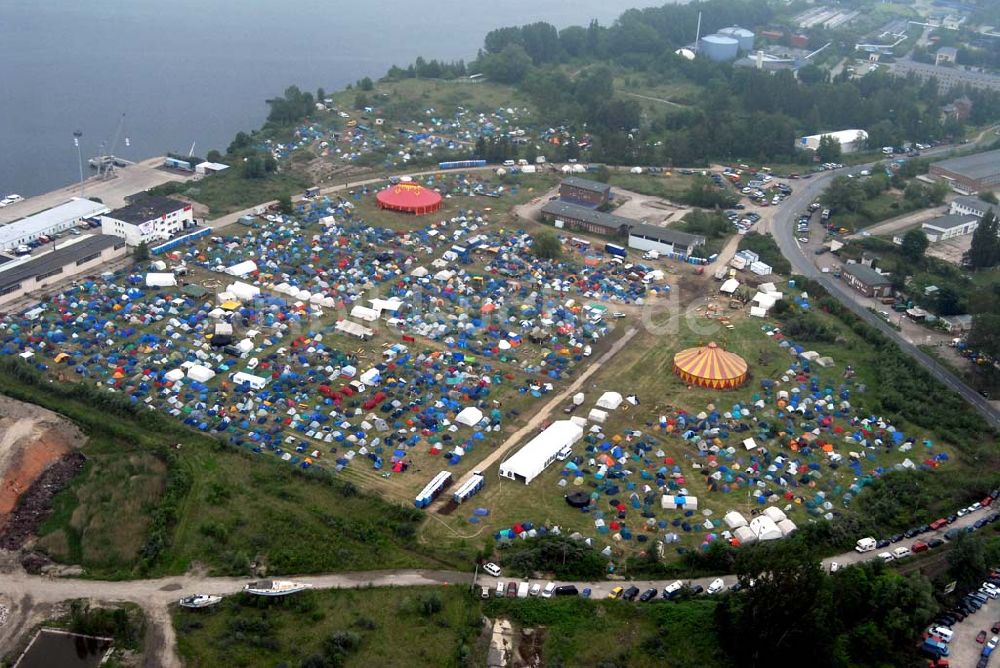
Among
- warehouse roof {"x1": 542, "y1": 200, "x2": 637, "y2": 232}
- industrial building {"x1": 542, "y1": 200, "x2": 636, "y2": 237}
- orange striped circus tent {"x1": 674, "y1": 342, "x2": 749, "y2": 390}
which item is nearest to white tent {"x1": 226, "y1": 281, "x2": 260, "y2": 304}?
industrial building {"x1": 542, "y1": 200, "x2": 636, "y2": 237}

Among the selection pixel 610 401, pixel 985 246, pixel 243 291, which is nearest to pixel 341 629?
pixel 610 401

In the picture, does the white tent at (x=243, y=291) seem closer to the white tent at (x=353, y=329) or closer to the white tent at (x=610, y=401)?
the white tent at (x=353, y=329)

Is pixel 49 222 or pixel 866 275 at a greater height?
pixel 49 222

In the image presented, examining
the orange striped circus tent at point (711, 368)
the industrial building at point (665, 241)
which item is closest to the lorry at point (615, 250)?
the industrial building at point (665, 241)

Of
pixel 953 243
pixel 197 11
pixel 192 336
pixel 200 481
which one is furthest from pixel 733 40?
pixel 200 481

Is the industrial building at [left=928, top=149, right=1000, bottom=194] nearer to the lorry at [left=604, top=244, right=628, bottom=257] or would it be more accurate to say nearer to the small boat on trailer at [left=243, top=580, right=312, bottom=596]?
the lorry at [left=604, top=244, right=628, bottom=257]

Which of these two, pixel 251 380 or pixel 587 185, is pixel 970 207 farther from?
pixel 251 380

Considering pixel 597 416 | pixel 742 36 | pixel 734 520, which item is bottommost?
pixel 734 520
